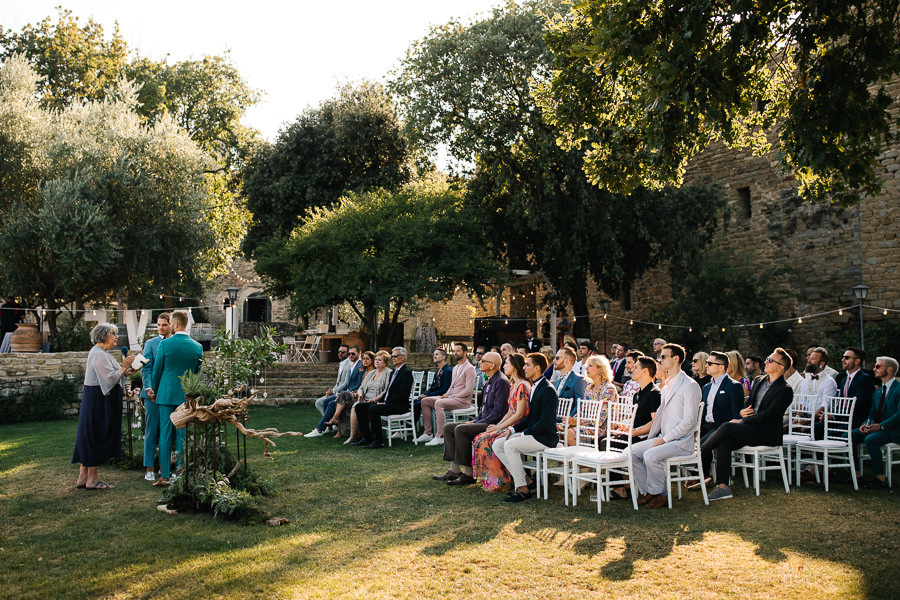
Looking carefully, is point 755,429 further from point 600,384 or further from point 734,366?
point 600,384

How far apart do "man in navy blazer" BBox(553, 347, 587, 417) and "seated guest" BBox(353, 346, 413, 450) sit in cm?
289

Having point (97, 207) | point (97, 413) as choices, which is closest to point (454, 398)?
point (97, 413)

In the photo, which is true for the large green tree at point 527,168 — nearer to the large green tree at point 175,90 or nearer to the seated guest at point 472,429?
the large green tree at point 175,90

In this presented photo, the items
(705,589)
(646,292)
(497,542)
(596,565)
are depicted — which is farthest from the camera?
(646,292)

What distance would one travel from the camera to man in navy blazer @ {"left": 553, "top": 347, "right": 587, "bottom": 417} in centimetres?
703

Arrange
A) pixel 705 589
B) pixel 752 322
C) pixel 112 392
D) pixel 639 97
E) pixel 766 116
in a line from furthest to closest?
pixel 752 322, pixel 766 116, pixel 112 392, pixel 639 97, pixel 705 589

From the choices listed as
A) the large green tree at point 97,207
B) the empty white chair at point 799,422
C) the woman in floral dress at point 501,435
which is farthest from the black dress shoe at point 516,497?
the large green tree at point 97,207

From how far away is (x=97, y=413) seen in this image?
252 inches

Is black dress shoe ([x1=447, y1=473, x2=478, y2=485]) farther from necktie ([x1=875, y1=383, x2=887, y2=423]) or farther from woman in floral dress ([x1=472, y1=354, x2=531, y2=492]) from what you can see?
necktie ([x1=875, y1=383, x2=887, y2=423])

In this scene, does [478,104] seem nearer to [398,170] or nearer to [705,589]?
[398,170]

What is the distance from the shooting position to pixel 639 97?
595 centimetres

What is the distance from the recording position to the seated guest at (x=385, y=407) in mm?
9531

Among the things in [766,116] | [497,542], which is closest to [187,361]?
[497,542]

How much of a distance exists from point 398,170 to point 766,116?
55.1ft
